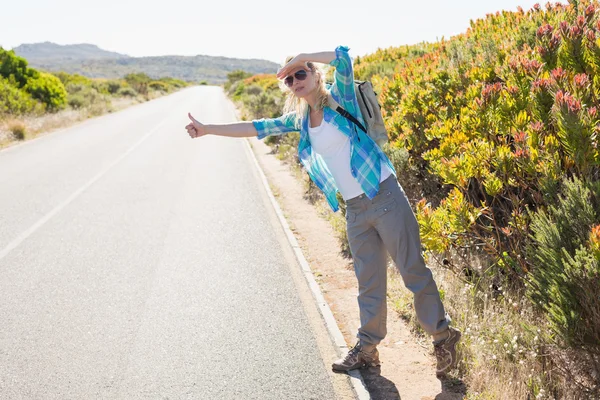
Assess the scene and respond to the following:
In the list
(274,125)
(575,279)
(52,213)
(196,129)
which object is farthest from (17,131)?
(575,279)

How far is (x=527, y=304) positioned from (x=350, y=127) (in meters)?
2.18

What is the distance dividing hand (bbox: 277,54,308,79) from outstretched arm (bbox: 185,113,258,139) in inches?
25.6

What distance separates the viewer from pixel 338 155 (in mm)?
4191

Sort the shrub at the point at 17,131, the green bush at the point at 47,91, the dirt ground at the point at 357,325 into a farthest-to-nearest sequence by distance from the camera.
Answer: the green bush at the point at 47,91
the shrub at the point at 17,131
the dirt ground at the point at 357,325

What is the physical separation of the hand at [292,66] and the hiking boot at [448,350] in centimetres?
213

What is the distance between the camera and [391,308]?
6.02 meters

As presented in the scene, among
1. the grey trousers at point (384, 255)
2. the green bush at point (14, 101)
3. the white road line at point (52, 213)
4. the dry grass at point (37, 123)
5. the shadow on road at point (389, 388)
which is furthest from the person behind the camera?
the green bush at point (14, 101)

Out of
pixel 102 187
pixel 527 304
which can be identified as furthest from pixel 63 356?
pixel 102 187

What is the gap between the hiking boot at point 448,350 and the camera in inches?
172

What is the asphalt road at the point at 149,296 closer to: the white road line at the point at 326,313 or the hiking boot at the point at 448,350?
the white road line at the point at 326,313

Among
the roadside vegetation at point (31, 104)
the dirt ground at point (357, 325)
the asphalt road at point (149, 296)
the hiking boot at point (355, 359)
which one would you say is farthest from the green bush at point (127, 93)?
the hiking boot at point (355, 359)

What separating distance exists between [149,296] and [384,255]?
10.1ft

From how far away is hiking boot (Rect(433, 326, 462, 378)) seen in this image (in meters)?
4.36

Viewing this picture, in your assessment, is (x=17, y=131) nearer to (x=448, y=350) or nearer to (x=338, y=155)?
(x=338, y=155)
